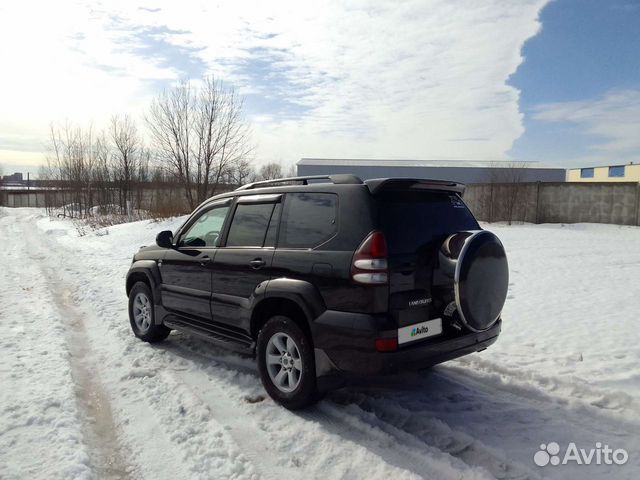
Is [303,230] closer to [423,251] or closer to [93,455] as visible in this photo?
[423,251]

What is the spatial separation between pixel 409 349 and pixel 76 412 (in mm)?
2849

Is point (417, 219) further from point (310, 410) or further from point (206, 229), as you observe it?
point (206, 229)

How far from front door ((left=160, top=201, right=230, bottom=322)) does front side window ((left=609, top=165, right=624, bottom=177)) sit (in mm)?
61972

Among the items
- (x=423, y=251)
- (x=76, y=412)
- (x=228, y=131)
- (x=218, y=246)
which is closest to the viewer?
(x=423, y=251)

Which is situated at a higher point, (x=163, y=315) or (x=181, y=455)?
(x=163, y=315)

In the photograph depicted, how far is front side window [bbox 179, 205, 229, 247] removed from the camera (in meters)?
4.84

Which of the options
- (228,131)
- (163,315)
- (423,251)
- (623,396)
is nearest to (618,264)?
(623,396)

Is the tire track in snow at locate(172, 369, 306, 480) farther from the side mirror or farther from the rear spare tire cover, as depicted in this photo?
the rear spare tire cover

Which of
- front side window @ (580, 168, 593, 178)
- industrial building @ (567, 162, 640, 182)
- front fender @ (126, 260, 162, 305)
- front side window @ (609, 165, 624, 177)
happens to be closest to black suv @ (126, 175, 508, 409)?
front fender @ (126, 260, 162, 305)

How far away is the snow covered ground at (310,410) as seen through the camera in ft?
9.80

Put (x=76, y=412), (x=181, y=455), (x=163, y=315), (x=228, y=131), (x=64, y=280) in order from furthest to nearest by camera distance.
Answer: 1. (x=228, y=131)
2. (x=64, y=280)
3. (x=163, y=315)
4. (x=76, y=412)
5. (x=181, y=455)

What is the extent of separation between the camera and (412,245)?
3.36m

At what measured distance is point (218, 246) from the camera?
466cm

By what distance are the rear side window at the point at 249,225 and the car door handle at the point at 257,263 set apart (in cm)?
17
